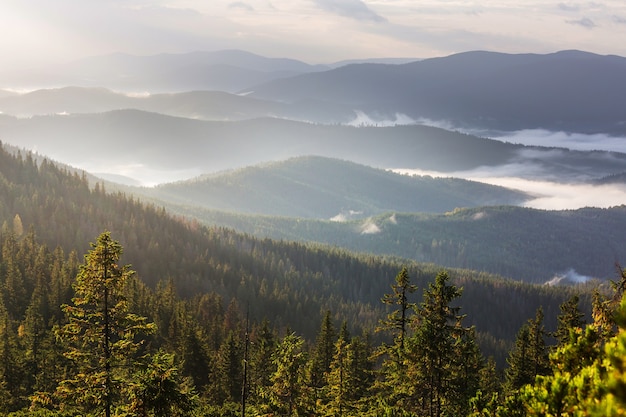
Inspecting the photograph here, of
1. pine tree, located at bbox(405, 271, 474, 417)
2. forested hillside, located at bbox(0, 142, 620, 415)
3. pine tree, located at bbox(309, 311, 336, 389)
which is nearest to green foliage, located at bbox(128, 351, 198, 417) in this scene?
forested hillside, located at bbox(0, 142, 620, 415)

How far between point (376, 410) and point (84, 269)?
20946mm

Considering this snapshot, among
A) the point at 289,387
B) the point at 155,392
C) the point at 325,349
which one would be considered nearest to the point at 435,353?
the point at 289,387

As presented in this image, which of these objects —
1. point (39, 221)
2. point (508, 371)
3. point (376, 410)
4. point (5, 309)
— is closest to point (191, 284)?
point (39, 221)

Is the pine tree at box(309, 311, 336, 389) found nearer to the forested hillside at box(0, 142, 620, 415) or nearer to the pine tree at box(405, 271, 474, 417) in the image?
the forested hillside at box(0, 142, 620, 415)

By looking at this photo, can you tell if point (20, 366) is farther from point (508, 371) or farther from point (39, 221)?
point (39, 221)

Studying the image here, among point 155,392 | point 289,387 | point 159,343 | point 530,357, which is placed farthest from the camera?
point 159,343

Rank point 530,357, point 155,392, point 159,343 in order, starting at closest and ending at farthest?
point 155,392 → point 530,357 → point 159,343

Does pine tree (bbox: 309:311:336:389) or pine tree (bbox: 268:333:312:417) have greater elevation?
pine tree (bbox: 268:333:312:417)

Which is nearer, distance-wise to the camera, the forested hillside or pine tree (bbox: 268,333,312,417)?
the forested hillside

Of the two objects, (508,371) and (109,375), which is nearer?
(109,375)

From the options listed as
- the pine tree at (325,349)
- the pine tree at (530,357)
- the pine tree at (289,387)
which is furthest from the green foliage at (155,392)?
the pine tree at (325,349)

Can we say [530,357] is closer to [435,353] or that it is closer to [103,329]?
[435,353]

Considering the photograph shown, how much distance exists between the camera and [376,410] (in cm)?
3688

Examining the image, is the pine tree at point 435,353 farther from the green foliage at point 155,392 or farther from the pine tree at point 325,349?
the pine tree at point 325,349
